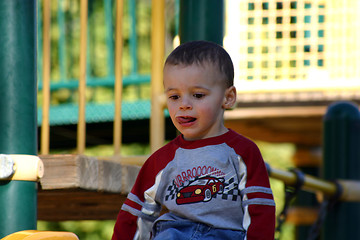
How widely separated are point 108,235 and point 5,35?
766cm

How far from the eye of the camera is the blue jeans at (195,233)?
6.28ft

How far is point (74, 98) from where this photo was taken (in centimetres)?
820

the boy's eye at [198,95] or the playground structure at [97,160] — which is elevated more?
the boy's eye at [198,95]

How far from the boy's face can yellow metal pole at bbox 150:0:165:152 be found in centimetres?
131

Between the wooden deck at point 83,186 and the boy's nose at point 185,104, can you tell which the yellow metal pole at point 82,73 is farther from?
the boy's nose at point 185,104

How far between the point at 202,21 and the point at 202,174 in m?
1.11

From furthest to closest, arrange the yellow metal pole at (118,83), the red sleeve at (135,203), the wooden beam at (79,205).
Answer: the yellow metal pole at (118,83) → the wooden beam at (79,205) → the red sleeve at (135,203)

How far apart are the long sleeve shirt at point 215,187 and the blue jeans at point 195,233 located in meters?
0.01

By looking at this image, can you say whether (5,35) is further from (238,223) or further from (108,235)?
(108,235)

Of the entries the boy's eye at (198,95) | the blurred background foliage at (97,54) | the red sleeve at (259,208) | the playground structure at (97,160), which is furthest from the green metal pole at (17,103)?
the blurred background foliage at (97,54)

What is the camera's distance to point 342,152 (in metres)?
4.29

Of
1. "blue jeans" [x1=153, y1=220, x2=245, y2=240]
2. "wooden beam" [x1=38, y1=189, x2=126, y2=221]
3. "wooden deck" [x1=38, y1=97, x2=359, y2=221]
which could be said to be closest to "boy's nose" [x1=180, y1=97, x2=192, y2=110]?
"blue jeans" [x1=153, y1=220, x2=245, y2=240]

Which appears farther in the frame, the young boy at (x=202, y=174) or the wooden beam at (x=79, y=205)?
the wooden beam at (x=79, y=205)

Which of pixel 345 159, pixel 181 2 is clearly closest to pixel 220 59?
pixel 181 2
